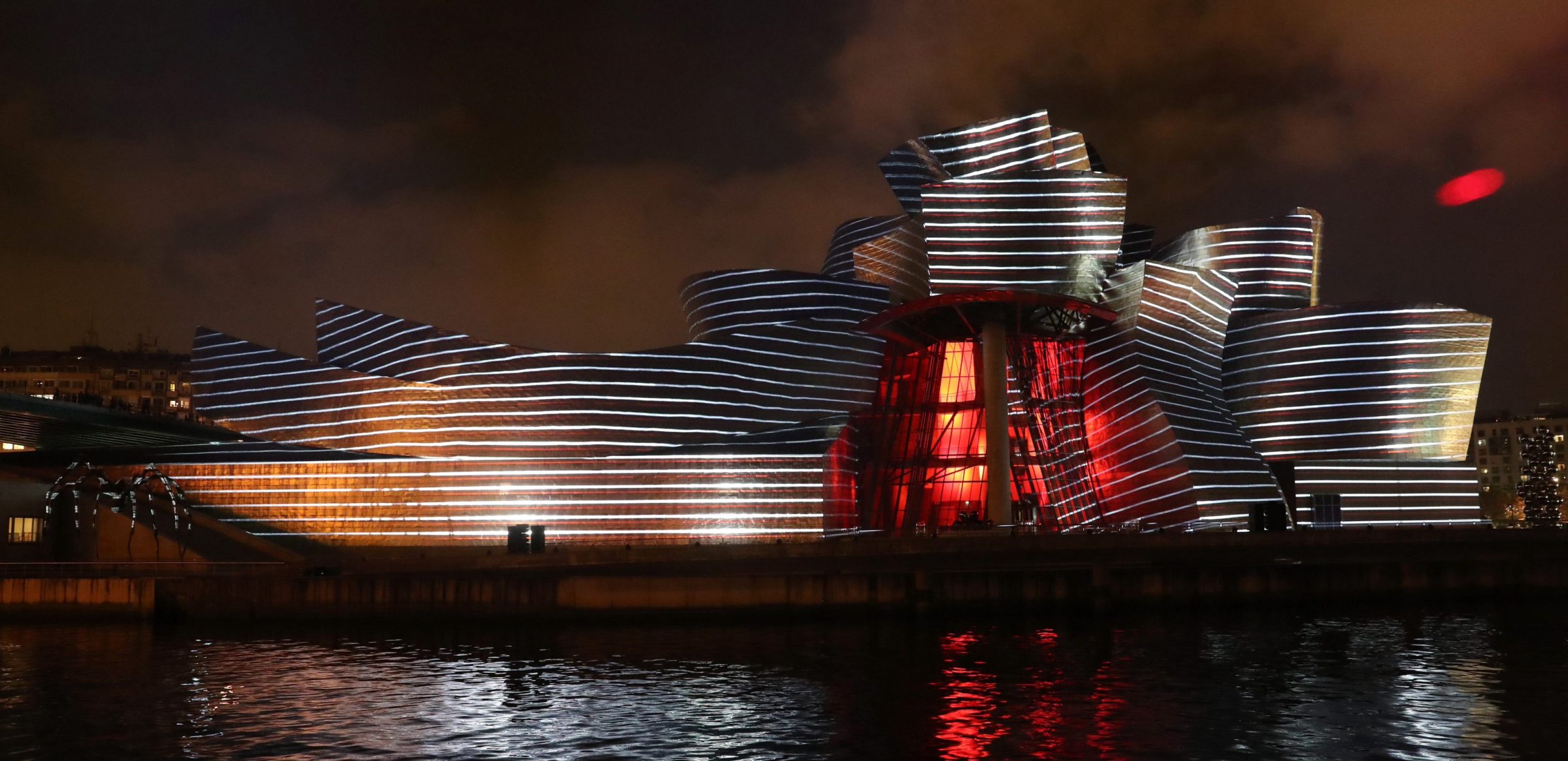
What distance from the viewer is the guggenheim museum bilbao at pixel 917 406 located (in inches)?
2286

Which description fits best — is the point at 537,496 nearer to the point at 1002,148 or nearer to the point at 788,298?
the point at 788,298

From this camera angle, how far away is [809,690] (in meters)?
22.2

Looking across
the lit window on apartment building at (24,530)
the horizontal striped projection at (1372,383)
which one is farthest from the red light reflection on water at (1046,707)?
the horizontal striped projection at (1372,383)

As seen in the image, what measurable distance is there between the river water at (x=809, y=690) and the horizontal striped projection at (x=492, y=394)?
26843 mm

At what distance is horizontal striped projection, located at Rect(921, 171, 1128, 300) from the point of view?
6150cm

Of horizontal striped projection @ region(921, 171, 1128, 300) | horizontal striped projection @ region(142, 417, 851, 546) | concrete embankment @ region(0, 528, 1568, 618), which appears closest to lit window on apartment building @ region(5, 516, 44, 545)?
horizontal striped projection @ region(142, 417, 851, 546)

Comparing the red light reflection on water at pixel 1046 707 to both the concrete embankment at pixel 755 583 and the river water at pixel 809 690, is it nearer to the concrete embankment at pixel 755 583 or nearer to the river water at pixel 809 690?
the river water at pixel 809 690

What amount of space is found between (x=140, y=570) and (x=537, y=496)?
72.9 ft

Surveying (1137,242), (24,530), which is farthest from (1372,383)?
(24,530)

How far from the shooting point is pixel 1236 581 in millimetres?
33969

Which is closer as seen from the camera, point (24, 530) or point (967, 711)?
point (967, 711)

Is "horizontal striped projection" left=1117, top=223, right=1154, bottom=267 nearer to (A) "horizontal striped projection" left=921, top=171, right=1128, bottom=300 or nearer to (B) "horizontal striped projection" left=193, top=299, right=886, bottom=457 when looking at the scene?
(A) "horizontal striped projection" left=921, top=171, right=1128, bottom=300

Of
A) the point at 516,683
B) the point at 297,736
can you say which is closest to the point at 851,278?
the point at 516,683

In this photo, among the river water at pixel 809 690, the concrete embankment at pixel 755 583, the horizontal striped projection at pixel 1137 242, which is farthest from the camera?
the horizontal striped projection at pixel 1137 242
